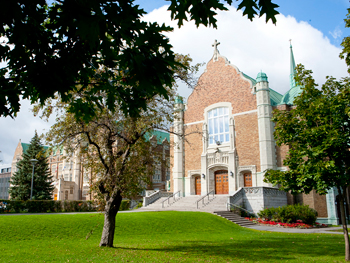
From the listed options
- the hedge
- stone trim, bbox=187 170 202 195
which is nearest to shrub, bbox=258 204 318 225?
stone trim, bbox=187 170 202 195

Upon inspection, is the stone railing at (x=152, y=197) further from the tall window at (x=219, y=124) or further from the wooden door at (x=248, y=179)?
the wooden door at (x=248, y=179)

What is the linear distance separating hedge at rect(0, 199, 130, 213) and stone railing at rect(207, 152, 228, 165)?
12506 mm

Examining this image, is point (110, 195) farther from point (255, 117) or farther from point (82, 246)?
point (255, 117)

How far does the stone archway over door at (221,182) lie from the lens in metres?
31.6

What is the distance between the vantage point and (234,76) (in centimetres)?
3234

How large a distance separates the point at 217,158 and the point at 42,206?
1774cm

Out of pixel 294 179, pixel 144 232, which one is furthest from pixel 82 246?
pixel 294 179

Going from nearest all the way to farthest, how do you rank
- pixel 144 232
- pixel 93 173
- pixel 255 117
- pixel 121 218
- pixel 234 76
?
pixel 93 173, pixel 144 232, pixel 121 218, pixel 255 117, pixel 234 76

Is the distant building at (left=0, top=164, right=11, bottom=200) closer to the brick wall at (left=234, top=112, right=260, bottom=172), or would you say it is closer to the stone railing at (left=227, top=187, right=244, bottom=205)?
the brick wall at (left=234, top=112, right=260, bottom=172)

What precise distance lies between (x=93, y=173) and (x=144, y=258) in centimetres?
480

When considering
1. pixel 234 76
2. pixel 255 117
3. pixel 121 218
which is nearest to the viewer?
pixel 121 218

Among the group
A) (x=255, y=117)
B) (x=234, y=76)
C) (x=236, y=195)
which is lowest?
(x=236, y=195)

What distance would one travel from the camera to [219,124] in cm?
3272

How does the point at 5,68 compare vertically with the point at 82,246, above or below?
above
